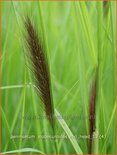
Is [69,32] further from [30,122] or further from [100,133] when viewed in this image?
[100,133]

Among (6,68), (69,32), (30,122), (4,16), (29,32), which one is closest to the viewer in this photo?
(29,32)

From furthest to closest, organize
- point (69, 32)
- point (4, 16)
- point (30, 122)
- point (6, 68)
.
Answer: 1. point (69, 32)
2. point (4, 16)
3. point (6, 68)
4. point (30, 122)

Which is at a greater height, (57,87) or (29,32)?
(29,32)

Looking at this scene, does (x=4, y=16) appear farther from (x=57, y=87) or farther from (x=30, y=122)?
(x=30, y=122)

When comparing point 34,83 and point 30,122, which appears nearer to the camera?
point 34,83

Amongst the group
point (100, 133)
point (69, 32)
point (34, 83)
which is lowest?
point (100, 133)

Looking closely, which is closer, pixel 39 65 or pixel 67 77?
pixel 39 65

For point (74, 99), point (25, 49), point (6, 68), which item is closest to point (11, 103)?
point (6, 68)
